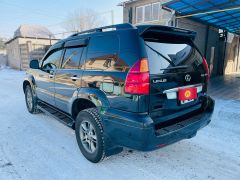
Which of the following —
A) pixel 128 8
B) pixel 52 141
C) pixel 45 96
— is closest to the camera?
pixel 52 141

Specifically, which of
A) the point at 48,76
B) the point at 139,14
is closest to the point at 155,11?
the point at 139,14

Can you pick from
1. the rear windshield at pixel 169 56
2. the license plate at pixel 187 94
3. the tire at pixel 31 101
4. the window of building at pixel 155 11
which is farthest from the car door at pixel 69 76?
the window of building at pixel 155 11

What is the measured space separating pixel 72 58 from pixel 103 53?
36.3 inches

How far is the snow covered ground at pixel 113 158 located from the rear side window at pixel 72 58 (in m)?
1.39

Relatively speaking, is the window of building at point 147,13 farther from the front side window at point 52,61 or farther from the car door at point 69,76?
the car door at point 69,76

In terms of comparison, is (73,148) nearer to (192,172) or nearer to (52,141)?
(52,141)

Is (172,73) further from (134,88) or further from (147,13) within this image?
(147,13)

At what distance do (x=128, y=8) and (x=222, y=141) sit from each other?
11788 mm

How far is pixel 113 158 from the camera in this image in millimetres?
3072

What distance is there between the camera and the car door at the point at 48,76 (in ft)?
13.0

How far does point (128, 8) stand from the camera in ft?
43.8

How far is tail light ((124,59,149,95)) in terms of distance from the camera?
86.7 inches

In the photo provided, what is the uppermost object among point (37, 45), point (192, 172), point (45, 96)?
point (37, 45)

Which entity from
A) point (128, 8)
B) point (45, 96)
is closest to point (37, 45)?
point (128, 8)
